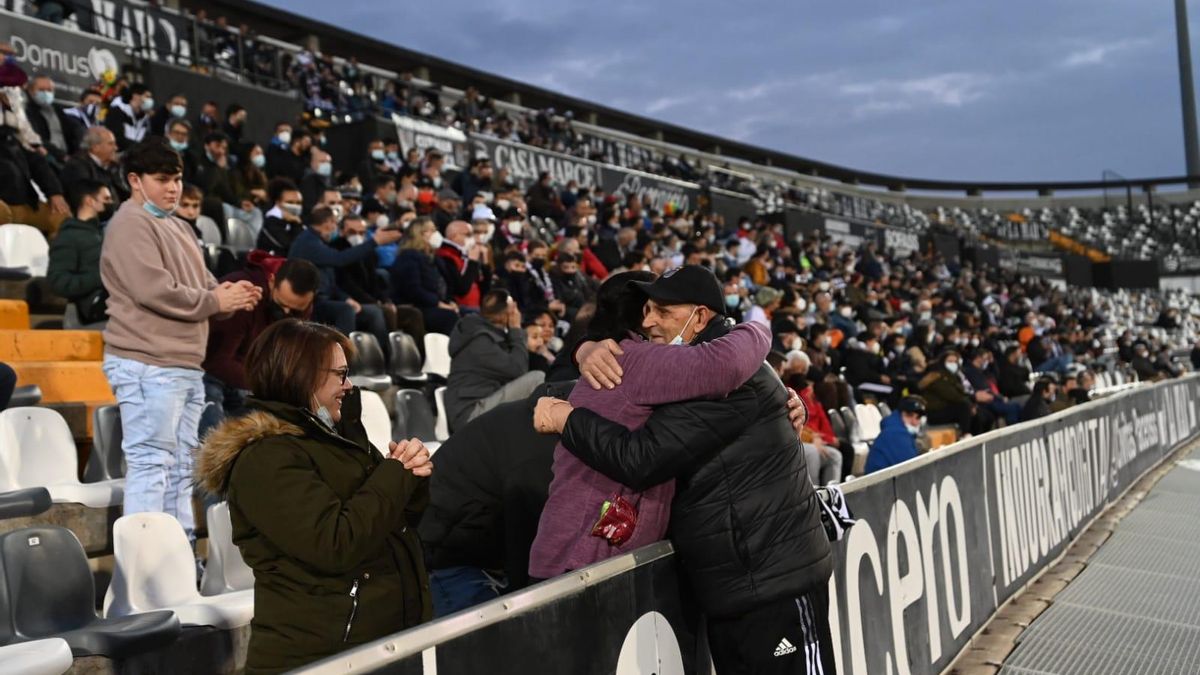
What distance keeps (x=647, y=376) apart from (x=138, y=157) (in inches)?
98.7

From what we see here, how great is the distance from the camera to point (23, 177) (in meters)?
7.70

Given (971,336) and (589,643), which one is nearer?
(589,643)

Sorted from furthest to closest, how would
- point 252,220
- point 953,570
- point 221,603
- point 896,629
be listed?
point 252,220 < point 953,570 < point 896,629 < point 221,603

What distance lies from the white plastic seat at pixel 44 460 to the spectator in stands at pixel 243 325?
520mm

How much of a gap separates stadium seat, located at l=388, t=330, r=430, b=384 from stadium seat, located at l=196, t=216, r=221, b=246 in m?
1.90

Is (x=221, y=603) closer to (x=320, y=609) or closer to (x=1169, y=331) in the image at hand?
(x=320, y=609)

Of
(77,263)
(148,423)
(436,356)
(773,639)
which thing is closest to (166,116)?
(436,356)

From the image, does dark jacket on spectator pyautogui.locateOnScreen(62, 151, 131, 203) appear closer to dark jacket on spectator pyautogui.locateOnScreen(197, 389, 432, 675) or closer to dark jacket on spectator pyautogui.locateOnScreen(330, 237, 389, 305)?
dark jacket on spectator pyautogui.locateOnScreen(330, 237, 389, 305)

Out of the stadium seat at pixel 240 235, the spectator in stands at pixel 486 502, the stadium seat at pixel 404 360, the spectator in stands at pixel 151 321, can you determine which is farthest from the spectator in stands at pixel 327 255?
the spectator in stands at pixel 486 502

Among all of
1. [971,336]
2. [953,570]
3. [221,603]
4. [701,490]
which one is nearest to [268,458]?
[701,490]

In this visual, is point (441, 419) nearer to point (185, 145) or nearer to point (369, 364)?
point (369, 364)

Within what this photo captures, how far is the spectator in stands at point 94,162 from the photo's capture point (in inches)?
303

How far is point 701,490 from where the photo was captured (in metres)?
2.67

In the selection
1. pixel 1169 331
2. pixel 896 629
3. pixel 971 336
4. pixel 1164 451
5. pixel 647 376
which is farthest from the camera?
pixel 1169 331
